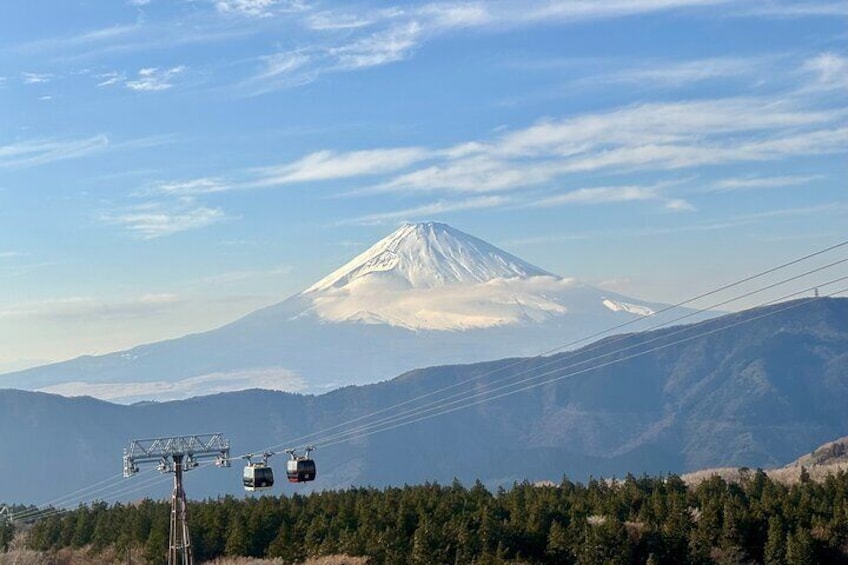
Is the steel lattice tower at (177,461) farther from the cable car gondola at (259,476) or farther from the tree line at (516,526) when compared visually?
the tree line at (516,526)

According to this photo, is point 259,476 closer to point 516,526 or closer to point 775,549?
point 516,526

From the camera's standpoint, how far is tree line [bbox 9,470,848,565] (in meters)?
89.6

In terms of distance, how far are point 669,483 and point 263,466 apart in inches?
2093

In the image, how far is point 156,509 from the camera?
11525cm

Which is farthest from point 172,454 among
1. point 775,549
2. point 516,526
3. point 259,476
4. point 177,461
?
point 775,549

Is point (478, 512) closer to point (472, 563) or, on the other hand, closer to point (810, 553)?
point (472, 563)

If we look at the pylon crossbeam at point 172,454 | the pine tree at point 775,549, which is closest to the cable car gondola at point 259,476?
the pylon crossbeam at point 172,454

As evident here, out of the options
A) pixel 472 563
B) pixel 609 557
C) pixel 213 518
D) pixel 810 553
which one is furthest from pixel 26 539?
pixel 810 553

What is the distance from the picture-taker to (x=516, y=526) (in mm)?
95375

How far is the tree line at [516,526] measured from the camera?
89.6m

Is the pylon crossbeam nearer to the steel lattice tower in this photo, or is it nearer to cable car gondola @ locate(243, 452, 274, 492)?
the steel lattice tower

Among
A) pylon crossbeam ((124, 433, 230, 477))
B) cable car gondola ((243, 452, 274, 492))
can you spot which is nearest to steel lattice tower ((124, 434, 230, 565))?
pylon crossbeam ((124, 433, 230, 477))

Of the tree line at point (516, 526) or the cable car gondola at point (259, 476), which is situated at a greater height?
the cable car gondola at point (259, 476)

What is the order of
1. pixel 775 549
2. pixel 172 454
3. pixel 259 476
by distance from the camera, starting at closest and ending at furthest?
1. pixel 172 454
2. pixel 259 476
3. pixel 775 549
